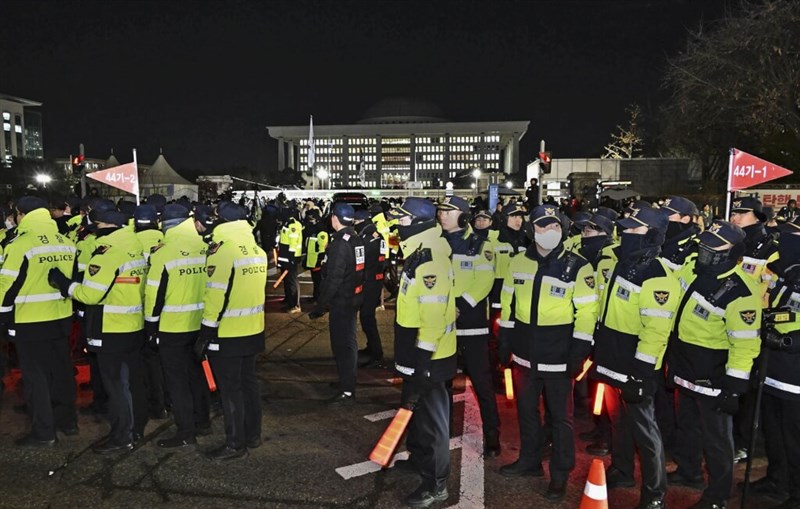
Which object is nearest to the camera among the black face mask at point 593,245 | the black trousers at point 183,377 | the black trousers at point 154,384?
the black trousers at point 183,377

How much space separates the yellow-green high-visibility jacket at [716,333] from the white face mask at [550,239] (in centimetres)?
92

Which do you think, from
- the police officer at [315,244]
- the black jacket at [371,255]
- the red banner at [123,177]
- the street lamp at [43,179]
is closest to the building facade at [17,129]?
the street lamp at [43,179]

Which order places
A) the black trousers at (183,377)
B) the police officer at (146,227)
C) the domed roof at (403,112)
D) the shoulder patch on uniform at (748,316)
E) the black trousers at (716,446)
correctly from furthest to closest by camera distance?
the domed roof at (403,112) < the police officer at (146,227) < the black trousers at (183,377) < the black trousers at (716,446) < the shoulder patch on uniform at (748,316)

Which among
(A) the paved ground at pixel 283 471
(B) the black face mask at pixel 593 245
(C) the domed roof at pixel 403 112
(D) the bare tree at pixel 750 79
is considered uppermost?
(C) the domed roof at pixel 403 112

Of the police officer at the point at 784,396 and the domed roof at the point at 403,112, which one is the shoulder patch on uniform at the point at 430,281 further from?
the domed roof at the point at 403,112

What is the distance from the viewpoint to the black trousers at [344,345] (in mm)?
6371

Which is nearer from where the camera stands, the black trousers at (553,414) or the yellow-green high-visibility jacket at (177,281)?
the black trousers at (553,414)

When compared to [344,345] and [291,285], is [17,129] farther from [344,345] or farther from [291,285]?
[344,345]

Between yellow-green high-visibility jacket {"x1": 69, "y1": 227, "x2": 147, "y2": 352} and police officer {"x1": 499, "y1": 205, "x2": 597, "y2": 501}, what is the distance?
10.7 feet

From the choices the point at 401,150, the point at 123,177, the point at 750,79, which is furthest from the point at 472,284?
the point at 401,150

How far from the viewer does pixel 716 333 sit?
392cm

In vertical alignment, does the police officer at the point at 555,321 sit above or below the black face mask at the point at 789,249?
below

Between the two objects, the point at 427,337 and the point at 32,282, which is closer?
the point at 427,337

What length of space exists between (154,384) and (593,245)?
4631mm
